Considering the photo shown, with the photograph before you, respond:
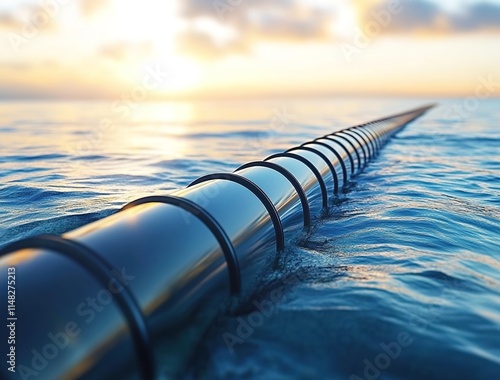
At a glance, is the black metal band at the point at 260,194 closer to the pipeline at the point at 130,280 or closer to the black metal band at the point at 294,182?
the pipeline at the point at 130,280

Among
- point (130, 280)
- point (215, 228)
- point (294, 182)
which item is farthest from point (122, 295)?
point (294, 182)

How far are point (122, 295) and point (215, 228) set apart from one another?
123 cm

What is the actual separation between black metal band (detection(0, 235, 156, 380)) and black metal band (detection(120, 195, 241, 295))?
1.09m

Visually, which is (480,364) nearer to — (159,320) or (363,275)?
(363,275)

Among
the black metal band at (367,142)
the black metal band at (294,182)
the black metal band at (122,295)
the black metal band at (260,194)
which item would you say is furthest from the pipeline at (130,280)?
the black metal band at (367,142)

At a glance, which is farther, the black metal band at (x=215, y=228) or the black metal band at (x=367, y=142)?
the black metal band at (x=367, y=142)

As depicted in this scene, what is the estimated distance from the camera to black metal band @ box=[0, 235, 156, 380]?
255 cm

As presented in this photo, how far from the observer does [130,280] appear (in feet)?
9.13

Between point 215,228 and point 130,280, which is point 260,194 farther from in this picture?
point 130,280

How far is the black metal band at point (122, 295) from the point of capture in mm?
2551

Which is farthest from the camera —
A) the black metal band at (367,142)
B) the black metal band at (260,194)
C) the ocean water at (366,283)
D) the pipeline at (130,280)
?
the black metal band at (367,142)

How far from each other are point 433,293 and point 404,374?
1339 millimetres

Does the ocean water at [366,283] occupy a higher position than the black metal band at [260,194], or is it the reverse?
the black metal band at [260,194]

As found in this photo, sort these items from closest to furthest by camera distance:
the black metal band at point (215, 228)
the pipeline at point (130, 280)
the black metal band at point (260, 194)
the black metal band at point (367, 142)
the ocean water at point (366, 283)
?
the pipeline at point (130, 280)
the ocean water at point (366, 283)
the black metal band at point (215, 228)
the black metal band at point (260, 194)
the black metal band at point (367, 142)
